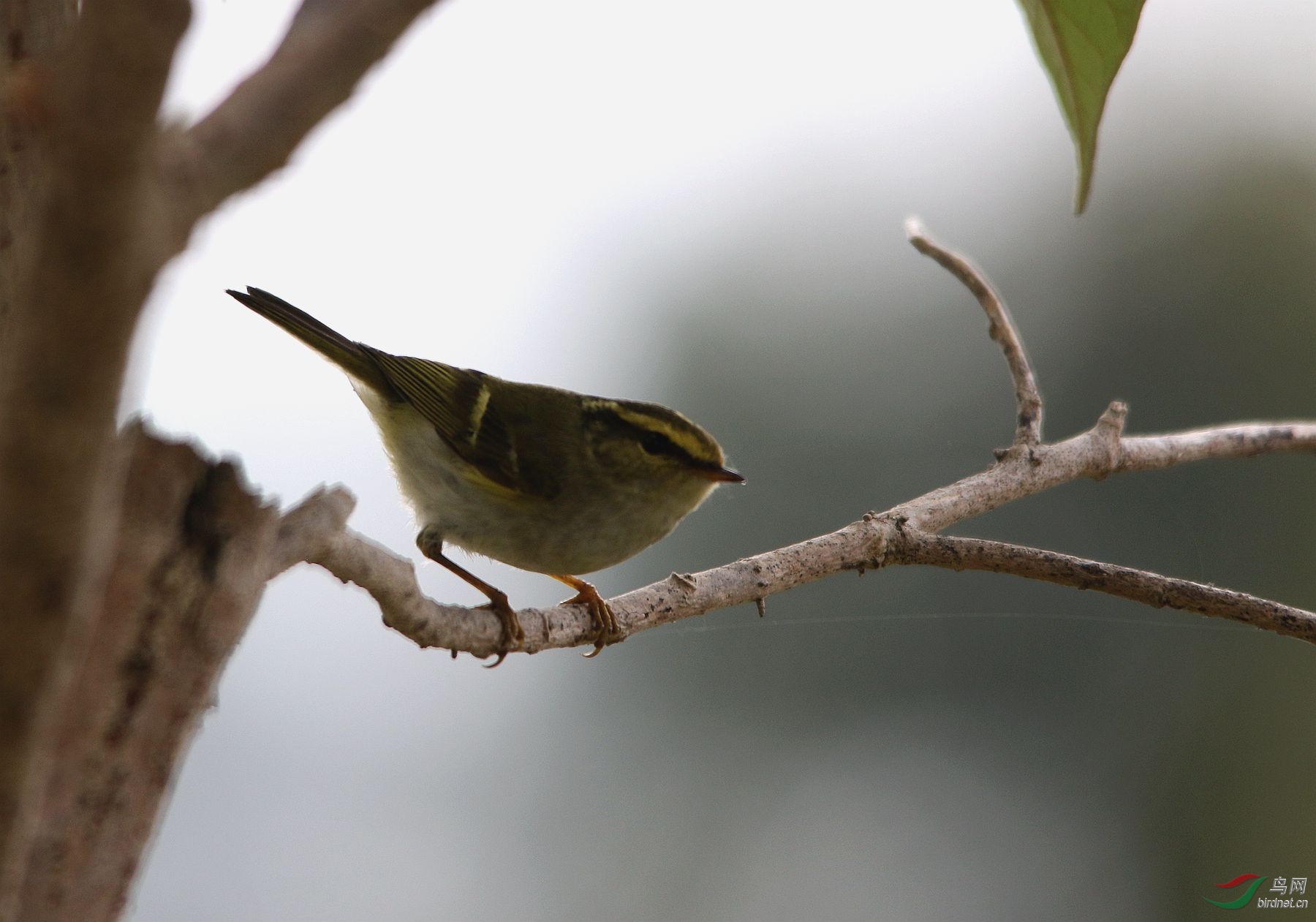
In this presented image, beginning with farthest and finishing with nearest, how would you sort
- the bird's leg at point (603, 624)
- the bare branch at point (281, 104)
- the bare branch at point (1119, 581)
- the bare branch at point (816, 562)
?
the bird's leg at point (603, 624) < the bare branch at point (1119, 581) < the bare branch at point (816, 562) < the bare branch at point (281, 104)

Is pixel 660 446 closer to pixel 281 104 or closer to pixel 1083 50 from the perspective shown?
pixel 1083 50

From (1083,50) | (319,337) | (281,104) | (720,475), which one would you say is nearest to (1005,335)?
(720,475)

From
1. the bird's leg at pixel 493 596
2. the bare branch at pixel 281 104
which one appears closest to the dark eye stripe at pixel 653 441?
the bird's leg at pixel 493 596

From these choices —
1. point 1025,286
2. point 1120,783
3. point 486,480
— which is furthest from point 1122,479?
point 486,480

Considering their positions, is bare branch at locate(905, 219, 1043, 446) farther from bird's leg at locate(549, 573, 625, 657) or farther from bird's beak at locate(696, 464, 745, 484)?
bird's leg at locate(549, 573, 625, 657)

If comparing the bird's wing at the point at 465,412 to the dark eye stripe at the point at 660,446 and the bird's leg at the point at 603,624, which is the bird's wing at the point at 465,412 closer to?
the dark eye stripe at the point at 660,446

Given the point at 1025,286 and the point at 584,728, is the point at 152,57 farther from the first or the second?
the point at 1025,286

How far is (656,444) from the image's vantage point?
2820 millimetres

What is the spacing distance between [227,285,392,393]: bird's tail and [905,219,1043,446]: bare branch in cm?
154

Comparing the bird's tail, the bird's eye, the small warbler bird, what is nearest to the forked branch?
the small warbler bird

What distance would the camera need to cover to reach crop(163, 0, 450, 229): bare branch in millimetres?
536

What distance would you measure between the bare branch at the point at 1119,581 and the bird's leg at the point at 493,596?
0.80 m

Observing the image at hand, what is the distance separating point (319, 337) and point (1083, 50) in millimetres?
2136

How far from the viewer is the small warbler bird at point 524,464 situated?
2.64 m
